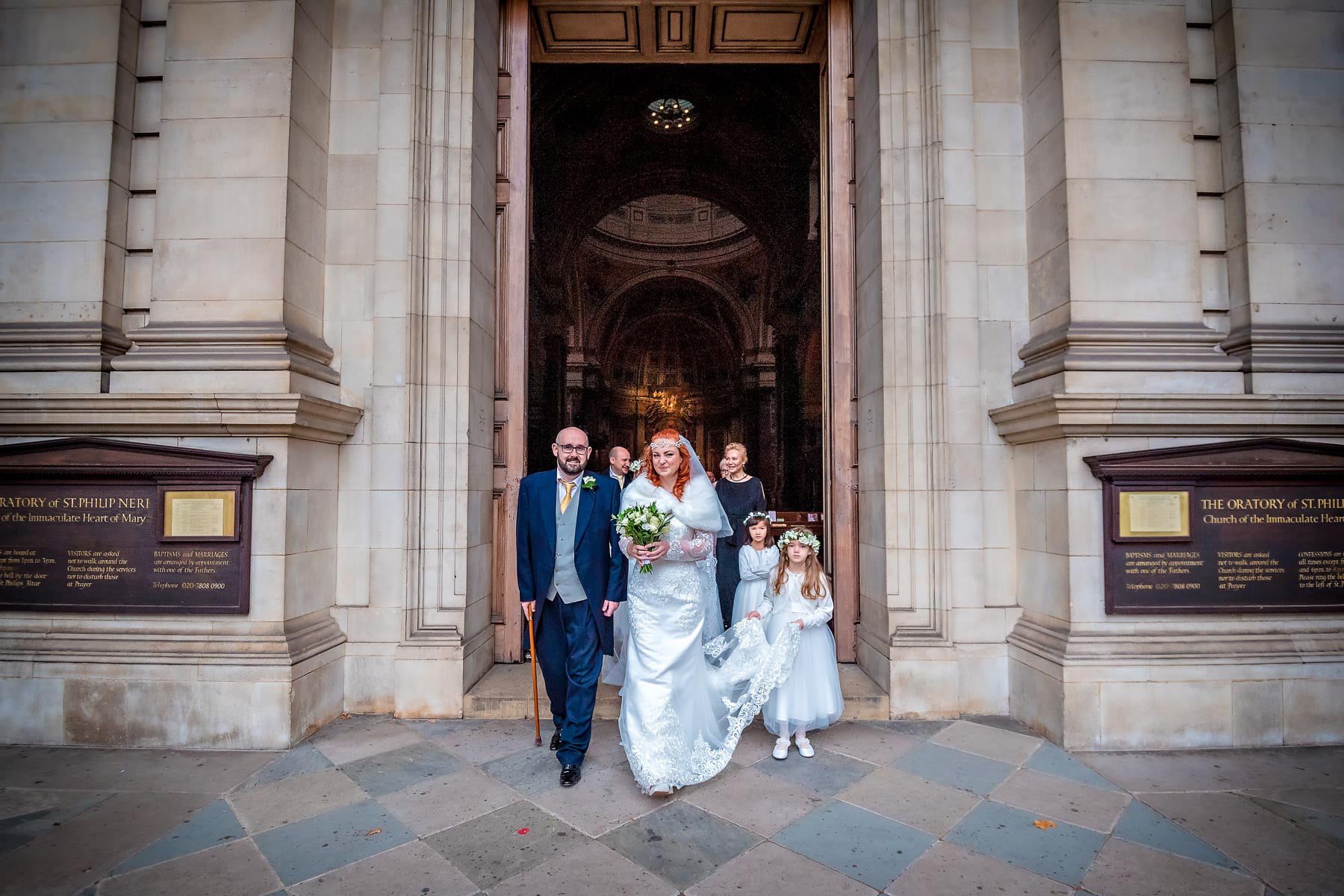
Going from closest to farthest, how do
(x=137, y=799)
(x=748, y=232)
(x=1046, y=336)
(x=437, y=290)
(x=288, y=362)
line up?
(x=137, y=799) < (x=288, y=362) < (x=1046, y=336) < (x=437, y=290) < (x=748, y=232)

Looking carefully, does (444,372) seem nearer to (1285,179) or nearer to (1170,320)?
(1170,320)

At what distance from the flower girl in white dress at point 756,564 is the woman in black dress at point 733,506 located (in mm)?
935

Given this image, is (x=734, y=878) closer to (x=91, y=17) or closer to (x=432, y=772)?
(x=432, y=772)

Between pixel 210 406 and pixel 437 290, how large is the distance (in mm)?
1823

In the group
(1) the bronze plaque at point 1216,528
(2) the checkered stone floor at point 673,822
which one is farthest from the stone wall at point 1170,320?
(2) the checkered stone floor at point 673,822

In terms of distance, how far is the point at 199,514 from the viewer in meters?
4.68

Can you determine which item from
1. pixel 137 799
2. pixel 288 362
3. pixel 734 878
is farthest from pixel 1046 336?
pixel 137 799

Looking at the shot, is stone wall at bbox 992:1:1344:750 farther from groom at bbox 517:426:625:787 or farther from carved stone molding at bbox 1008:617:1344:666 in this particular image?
groom at bbox 517:426:625:787

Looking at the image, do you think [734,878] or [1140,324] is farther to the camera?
[1140,324]

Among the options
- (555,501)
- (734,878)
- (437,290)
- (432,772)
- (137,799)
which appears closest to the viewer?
(734,878)

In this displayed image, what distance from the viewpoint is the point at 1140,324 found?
16.0 feet

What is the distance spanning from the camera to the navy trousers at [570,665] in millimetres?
4184

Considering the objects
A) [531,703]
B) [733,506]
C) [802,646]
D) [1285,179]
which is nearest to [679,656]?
[802,646]

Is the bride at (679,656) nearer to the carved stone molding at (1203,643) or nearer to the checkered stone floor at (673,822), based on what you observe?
the checkered stone floor at (673,822)
